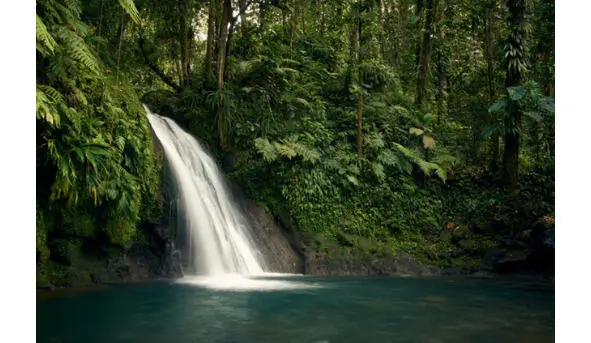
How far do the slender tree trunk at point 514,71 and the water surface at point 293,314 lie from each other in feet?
17.7

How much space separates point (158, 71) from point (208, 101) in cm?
390

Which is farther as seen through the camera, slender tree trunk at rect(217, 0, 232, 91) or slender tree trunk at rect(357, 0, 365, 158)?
slender tree trunk at rect(357, 0, 365, 158)

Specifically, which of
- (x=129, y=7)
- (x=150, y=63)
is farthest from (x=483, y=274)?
(x=150, y=63)

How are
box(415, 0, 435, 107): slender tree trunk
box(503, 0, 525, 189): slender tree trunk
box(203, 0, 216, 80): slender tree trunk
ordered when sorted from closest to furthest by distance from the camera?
box(503, 0, 525, 189): slender tree trunk, box(203, 0, 216, 80): slender tree trunk, box(415, 0, 435, 107): slender tree trunk

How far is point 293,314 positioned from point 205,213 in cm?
510

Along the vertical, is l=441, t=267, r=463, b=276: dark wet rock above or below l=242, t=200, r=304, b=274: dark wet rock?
below

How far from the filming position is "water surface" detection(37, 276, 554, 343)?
630cm

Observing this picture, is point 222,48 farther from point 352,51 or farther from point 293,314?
point 293,314

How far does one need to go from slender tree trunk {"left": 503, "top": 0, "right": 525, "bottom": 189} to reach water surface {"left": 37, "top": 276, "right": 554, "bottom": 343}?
5403mm

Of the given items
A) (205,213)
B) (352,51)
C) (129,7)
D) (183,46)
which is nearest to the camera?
(129,7)

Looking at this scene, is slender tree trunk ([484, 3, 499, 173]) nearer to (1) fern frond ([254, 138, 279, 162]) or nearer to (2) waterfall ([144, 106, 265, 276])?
(1) fern frond ([254, 138, 279, 162])

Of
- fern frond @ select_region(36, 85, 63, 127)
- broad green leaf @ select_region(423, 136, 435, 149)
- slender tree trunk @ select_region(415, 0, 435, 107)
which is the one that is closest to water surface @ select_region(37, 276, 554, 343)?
fern frond @ select_region(36, 85, 63, 127)

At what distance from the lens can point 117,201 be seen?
967 cm

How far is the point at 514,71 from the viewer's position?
14797 millimetres
